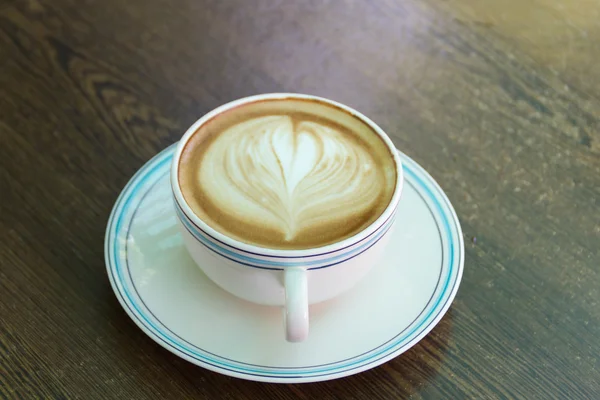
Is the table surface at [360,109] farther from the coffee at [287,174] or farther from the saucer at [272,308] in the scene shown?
the coffee at [287,174]

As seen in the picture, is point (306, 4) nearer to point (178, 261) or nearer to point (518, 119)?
point (518, 119)

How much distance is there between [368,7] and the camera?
3.08ft

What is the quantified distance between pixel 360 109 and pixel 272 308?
33cm

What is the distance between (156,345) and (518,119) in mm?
522

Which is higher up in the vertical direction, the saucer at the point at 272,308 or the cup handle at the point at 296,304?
the cup handle at the point at 296,304

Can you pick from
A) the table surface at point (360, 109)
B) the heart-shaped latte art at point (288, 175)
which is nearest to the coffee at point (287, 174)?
the heart-shaped latte art at point (288, 175)

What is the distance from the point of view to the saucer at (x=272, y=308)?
0.50 meters

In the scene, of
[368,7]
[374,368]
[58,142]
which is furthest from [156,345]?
[368,7]

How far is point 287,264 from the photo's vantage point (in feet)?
1.54

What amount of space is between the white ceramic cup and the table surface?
8 cm

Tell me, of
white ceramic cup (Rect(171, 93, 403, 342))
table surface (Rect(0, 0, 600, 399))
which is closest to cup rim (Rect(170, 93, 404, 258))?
white ceramic cup (Rect(171, 93, 403, 342))

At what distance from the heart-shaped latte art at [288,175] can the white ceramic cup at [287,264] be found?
0.03 m

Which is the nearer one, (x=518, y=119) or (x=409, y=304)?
(x=409, y=304)

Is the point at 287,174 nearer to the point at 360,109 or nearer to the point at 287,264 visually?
the point at 287,264
